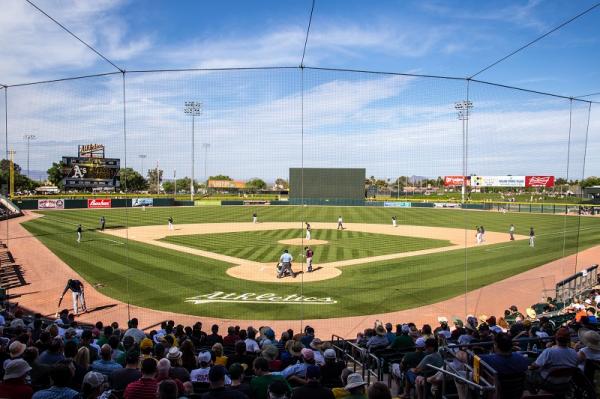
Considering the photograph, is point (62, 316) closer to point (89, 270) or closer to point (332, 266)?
point (89, 270)

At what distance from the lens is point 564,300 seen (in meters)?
14.6

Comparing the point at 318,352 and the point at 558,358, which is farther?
the point at 318,352

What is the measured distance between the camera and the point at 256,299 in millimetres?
15789

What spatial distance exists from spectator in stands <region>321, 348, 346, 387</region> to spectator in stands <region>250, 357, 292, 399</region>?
1029 mm

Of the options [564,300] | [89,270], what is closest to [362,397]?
[564,300]

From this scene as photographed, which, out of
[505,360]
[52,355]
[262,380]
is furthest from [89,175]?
[505,360]

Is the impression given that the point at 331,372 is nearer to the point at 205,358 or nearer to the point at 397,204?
the point at 205,358

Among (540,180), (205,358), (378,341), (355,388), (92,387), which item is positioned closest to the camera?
(355,388)

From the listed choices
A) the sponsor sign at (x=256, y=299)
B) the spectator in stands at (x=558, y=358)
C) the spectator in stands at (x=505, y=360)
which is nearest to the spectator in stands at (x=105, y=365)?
the spectator in stands at (x=505, y=360)

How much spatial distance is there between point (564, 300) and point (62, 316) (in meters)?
15.8

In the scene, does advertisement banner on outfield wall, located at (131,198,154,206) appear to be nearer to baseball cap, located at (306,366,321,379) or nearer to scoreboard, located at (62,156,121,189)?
scoreboard, located at (62,156,121,189)

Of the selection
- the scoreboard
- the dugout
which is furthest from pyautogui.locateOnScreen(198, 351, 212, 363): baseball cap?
the dugout

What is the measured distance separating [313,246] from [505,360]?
2361 centimetres

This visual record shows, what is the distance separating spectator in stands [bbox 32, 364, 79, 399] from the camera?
4.13 metres
